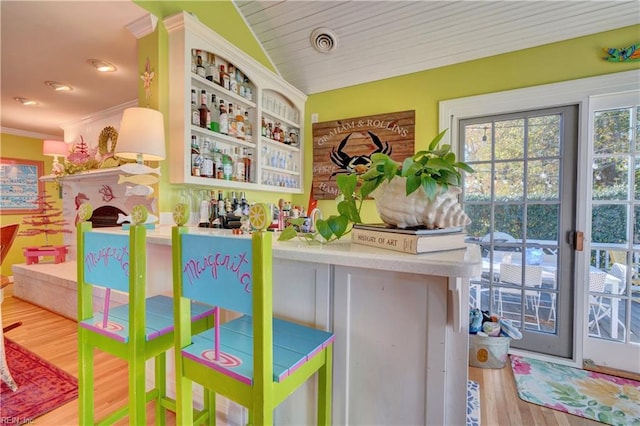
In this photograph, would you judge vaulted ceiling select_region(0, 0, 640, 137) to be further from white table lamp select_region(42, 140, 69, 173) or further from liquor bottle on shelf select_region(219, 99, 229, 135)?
liquor bottle on shelf select_region(219, 99, 229, 135)

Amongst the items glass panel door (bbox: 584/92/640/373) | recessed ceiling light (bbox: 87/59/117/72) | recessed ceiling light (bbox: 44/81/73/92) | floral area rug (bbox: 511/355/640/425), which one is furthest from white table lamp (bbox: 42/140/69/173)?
glass panel door (bbox: 584/92/640/373)

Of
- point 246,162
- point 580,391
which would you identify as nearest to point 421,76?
point 246,162

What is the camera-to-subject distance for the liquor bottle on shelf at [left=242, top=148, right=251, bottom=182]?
2510 mm

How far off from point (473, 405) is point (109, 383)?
7.29 feet

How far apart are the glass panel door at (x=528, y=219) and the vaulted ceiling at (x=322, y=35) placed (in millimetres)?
637

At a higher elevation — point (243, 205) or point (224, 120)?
point (224, 120)

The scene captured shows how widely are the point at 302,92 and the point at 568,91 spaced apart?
2.33 meters

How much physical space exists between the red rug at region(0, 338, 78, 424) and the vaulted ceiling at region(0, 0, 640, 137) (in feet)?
7.57

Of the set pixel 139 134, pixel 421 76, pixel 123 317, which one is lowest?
pixel 123 317

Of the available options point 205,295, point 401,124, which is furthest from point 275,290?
point 401,124

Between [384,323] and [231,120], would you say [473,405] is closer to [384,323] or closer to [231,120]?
[384,323]

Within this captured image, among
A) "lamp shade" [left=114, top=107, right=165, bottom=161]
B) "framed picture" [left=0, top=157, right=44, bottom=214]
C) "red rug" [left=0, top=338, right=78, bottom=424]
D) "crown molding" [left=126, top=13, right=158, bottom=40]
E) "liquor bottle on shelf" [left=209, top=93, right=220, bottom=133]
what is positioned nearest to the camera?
"red rug" [left=0, top=338, right=78, bottom=424]

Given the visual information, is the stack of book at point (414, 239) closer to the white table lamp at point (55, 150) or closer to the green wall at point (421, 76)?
the green wall at point (421, 76)

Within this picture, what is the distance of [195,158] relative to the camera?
200 cm
